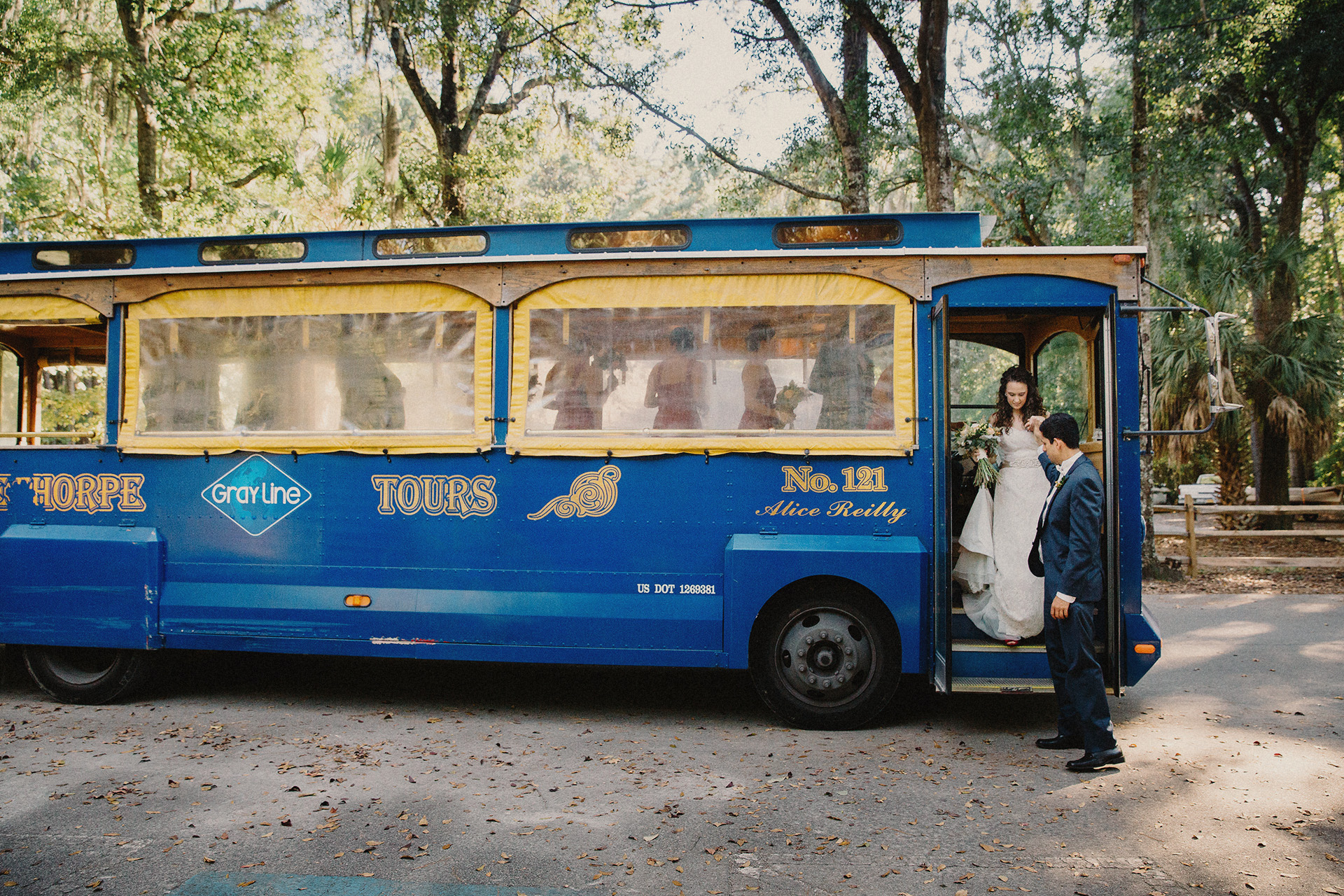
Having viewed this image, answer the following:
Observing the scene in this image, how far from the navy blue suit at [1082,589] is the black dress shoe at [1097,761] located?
3 centimetres

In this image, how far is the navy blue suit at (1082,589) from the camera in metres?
5.08

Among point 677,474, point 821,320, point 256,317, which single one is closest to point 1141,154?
point 821,320

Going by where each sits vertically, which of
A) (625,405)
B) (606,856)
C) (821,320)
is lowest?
(606,856)

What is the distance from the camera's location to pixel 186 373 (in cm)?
640

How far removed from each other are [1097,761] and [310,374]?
5.60 m

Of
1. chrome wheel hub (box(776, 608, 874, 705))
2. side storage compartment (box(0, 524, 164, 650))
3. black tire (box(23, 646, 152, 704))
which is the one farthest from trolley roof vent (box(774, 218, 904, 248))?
black tire (box(23, 646, 152, 704))

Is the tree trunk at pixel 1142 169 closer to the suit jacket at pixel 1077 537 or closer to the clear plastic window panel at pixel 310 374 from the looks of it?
the suit jacket at pixel 1077 537

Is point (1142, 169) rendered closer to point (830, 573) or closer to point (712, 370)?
point (712, 370)

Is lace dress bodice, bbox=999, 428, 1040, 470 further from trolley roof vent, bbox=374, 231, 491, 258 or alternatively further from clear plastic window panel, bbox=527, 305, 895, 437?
trolley roof vent, bbox=374, 231, 491, 258

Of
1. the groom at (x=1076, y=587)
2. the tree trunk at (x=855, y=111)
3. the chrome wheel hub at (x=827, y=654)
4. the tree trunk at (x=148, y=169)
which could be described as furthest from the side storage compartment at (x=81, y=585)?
the tree trunk at (x=148, y=169)

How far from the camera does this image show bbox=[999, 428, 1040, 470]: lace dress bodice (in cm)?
609

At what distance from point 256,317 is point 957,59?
692 inches

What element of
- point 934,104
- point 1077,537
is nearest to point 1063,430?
point 1077,537

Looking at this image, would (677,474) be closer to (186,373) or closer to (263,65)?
(186,373)
